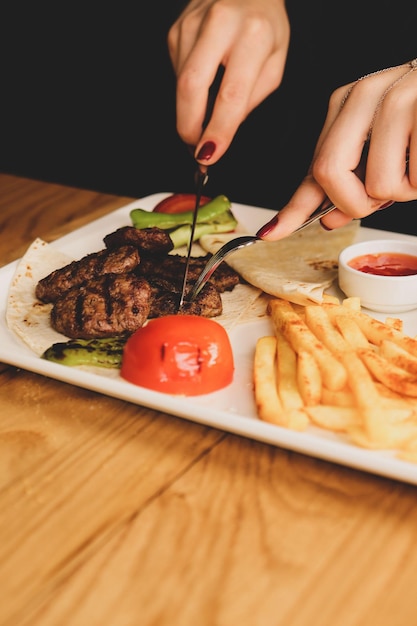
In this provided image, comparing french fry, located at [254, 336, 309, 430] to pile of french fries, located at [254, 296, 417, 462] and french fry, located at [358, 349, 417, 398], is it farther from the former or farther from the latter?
french fry, located at [358, 349, 417, 398]

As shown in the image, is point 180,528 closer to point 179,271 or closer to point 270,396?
point 270,396

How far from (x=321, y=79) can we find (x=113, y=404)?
2479 millimetres

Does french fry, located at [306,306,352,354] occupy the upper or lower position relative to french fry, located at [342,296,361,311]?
upper

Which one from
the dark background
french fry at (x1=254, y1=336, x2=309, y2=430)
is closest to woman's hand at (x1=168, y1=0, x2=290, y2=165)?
the dark background

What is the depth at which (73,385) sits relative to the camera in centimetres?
208

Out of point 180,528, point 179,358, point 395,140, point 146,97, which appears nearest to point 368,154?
point 395,140

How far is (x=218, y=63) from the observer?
107 inches

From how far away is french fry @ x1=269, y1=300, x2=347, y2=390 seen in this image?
6.08 ft

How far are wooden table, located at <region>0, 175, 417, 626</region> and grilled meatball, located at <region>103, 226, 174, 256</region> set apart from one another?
100 cm

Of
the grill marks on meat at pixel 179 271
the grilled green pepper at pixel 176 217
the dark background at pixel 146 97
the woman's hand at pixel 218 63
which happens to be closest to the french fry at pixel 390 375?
the grill marks on meat at pixel 179 271

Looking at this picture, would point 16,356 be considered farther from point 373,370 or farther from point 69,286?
point 373,370

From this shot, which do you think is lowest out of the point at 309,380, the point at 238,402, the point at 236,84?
the point at 238,402

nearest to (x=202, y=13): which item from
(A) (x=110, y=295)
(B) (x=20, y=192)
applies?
(A) (x=110, y=295)

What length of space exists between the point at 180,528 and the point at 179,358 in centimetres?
58
